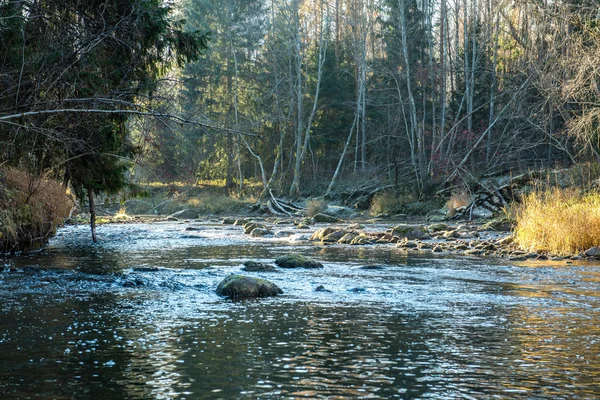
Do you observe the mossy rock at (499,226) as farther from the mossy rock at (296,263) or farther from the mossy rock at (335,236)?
the mossy rock at (296,263)

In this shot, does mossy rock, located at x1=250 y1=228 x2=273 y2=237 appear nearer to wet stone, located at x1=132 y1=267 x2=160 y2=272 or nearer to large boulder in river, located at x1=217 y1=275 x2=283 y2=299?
wet stone, located at x1=132 y1=267 x2=160 y2=272

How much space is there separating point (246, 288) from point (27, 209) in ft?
23.0

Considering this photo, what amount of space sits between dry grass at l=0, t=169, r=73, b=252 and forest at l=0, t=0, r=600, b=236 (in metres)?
0.63

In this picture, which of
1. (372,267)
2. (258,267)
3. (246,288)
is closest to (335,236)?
(372,267)

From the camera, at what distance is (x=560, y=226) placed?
1540 cm

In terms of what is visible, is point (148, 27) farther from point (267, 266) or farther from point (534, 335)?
point (534, 335)

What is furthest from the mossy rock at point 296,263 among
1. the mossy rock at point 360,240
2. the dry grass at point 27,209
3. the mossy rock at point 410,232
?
the mossy rock at point 410,232

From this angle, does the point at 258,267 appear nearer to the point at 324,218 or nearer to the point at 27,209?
the point at 27,209

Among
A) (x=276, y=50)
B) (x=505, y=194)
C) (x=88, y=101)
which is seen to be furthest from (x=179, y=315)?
(x=276, y=50)

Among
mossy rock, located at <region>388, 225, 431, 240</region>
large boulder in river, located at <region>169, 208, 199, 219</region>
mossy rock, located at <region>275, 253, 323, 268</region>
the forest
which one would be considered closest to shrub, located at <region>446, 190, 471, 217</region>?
the forest

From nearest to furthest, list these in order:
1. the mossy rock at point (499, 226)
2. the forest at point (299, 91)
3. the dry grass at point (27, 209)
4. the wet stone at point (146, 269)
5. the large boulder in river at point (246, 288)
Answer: the forest at point (299, 91), the large boulder in river at point (246, 288), the wet stone at point (146, 269), the dry grass at point (27, 209), the mossy rock at point (499, 226)

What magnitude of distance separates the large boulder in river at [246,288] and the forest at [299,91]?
1.88m

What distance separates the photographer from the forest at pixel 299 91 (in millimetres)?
9844

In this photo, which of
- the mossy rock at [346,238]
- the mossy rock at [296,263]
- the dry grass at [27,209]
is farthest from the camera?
the mossy rock at [346,238]
